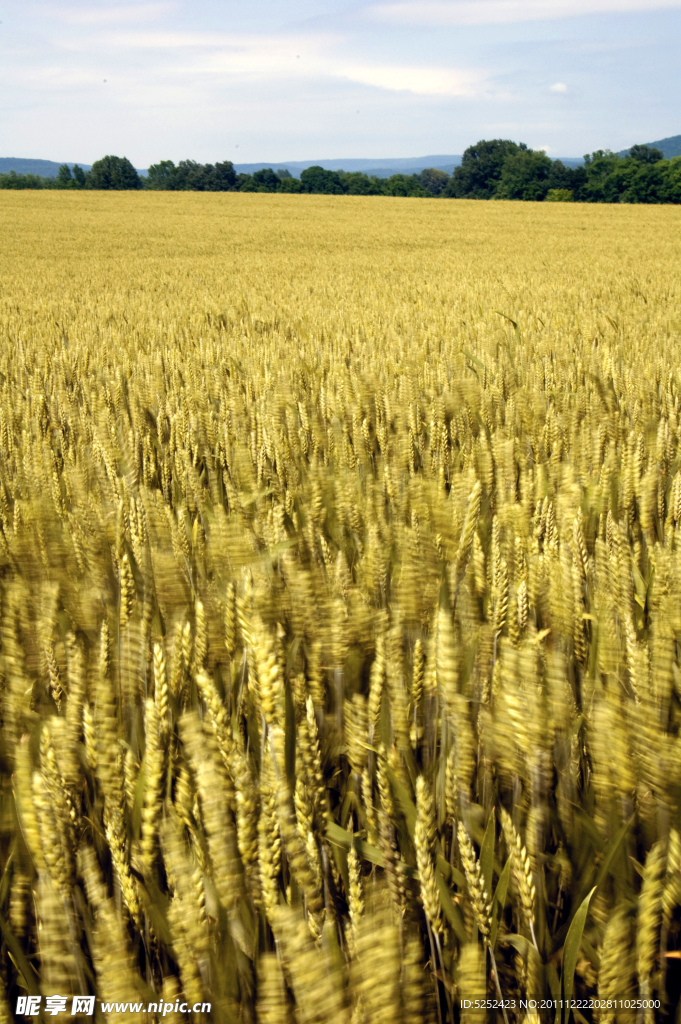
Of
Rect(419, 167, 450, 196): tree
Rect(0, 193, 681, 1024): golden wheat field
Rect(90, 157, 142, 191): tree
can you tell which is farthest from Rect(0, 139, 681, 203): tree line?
Rect(0, 193, 681, 1024): golden wheat field

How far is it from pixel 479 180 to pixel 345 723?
76424 millimetres

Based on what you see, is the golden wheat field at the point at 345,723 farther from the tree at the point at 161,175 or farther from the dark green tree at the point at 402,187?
the tree at the point at 161,175

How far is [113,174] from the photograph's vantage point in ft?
209

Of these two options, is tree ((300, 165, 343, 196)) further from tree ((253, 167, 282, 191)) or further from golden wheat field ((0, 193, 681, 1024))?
golden wheat field ((0, 193, 681, 1024))

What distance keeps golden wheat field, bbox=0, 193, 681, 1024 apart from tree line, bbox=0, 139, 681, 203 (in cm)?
5627

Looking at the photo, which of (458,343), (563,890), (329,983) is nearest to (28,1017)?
(329,983)

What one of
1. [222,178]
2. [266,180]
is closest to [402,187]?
[266,180]

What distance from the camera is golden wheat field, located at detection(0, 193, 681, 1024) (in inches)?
21.5

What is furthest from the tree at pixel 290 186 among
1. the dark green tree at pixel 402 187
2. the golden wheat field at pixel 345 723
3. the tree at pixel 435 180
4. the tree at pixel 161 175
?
the golden wheat field at pixel 345 723

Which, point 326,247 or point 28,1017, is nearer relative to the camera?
point 28,1017

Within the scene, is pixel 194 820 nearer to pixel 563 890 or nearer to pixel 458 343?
pixel 563 890

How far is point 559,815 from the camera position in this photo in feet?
2.45

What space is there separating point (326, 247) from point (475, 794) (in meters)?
14.3

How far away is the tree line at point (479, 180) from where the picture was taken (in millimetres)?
51375
